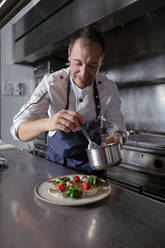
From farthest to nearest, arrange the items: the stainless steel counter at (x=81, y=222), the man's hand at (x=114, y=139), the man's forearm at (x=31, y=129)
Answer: the man's hand at (x=114, y=139)
the man's forearm at (x=31, y=129)
the stainless steel counter at (x=81, y=222)

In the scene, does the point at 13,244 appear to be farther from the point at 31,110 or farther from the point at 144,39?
the point at 144,39

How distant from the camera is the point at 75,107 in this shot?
1.35 meters

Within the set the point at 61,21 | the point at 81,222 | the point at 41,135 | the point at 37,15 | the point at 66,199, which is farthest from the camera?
the point at 41,135

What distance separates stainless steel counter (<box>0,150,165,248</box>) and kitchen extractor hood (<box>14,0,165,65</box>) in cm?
147

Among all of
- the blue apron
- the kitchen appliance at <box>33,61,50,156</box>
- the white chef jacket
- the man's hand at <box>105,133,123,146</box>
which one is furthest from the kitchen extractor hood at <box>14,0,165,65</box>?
the man's hand at <box>105,133,123,146</box>

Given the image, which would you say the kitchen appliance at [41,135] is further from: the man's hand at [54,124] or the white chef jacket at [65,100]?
the man's hand at [54,124]

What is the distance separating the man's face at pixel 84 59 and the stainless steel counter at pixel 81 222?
583 millimetres

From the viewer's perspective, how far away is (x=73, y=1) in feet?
6.98

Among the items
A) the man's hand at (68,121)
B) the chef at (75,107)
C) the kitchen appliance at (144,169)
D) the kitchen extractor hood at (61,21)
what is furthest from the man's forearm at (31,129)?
the kitchen extractor hood at (61,21)

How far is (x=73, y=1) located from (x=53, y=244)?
86.7 inches

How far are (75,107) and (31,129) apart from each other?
0.37 m

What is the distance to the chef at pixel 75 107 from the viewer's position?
106 cm

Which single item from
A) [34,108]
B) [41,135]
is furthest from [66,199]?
[41,135]

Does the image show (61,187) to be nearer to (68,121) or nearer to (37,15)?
(68,121)
